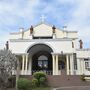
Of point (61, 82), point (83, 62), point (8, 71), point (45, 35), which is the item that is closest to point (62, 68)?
point (83, 62)

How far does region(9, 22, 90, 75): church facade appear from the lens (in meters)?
36.4

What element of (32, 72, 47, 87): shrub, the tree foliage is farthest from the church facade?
the tree foliage

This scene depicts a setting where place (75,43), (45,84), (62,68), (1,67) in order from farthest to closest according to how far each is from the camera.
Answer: (75,43) < (62,68) < (45,84) < (1,67)

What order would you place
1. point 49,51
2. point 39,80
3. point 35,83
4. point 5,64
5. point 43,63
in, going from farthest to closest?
point 43,63 → point 49,51 → point 39,80 → point 35,83 → point 5,64

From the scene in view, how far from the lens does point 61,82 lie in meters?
30.1

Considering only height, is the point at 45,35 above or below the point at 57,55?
above

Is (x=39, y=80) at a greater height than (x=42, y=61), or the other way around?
(x=42, y=61)

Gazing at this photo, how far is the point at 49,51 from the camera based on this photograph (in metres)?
39.3

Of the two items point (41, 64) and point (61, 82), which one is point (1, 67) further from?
point (41, 64)

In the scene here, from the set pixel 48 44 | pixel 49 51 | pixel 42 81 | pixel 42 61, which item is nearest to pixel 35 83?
pixel 42 81

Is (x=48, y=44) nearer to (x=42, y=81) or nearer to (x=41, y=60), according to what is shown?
(x=41, y=60)

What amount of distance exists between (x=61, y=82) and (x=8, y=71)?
7.61m

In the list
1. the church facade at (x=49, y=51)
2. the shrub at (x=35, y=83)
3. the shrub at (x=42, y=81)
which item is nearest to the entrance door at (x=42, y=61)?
the church facade at (x=49, y=51)

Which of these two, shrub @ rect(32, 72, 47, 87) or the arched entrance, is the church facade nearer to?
the arched entrance
